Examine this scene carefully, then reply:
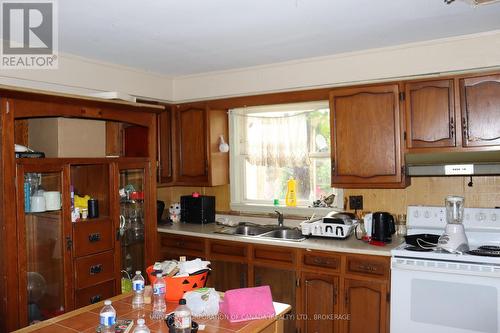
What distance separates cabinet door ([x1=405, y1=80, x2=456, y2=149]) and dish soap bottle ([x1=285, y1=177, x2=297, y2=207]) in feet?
3.87

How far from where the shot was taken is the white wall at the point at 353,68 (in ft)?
9.26

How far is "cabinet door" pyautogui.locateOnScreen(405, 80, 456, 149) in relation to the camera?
2859mm

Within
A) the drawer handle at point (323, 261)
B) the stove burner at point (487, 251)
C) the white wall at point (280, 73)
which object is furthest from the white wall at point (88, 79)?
the stove burner at point (487, 251)

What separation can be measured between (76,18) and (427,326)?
9.17 feet

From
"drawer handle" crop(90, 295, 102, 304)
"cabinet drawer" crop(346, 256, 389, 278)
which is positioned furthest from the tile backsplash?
"drawer handle" crop(90, 295, 102, 304)

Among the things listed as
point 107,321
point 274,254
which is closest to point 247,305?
point 107,321

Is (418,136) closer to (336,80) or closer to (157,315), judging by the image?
(336,80)

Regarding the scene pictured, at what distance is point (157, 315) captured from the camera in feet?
5.86

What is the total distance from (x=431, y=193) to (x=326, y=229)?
2.78ft

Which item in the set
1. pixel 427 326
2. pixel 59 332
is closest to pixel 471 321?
pixel 427 326

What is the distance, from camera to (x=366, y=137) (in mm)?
3131

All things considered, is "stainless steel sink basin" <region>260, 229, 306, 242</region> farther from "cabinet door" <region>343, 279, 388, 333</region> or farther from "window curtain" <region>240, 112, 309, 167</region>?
"cabinet door" <region>343, 279, 388, 333</region>

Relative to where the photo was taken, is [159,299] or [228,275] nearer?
[159,299]

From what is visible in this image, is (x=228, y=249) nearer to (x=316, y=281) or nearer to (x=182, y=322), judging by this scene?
(x=316, y=281)
